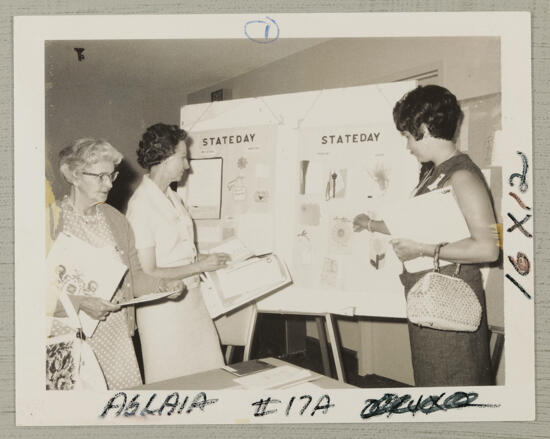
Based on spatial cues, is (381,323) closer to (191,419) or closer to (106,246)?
Answer: (191,419)

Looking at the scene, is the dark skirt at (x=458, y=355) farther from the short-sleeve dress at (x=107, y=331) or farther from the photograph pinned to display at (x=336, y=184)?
the short-sleeve dress at (x=107, y=331)

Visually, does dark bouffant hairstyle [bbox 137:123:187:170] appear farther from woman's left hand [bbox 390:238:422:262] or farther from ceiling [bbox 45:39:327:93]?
woman's left hand [bbox 390:238:422:262]

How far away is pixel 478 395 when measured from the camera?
1.15 meters

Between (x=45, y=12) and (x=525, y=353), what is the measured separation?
60.0 inches

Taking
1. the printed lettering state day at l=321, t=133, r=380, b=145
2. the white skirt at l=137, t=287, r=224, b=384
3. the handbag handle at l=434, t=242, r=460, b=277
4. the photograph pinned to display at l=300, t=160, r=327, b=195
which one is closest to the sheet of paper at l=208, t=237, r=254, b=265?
the white skirt at l=137, t=287, r=224, b=384

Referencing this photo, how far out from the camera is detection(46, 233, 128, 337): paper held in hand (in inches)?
44.6

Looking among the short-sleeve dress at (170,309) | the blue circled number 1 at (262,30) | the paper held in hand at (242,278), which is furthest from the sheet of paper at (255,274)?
the blue circled number 1 at (262,30)

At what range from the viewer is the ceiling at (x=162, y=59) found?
113 cm

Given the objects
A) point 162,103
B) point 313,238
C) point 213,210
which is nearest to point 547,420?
point 313,238

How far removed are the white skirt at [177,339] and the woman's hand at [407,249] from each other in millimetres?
553

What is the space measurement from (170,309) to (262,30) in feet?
2.55

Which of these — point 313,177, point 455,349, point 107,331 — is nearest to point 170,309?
point 107,331

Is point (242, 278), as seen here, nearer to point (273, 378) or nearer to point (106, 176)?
point (273, 378)

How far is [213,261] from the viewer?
1235 mm
